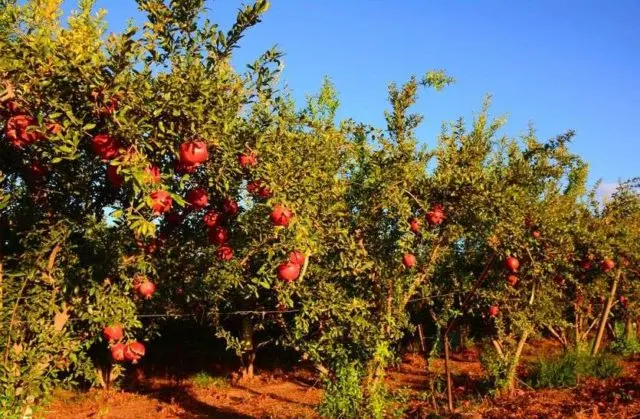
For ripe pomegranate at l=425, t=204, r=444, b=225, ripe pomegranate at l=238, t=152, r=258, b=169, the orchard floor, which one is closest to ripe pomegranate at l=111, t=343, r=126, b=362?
ripe pomegranate at l=238, t=152, r=258, b=169

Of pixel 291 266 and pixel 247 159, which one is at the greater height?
pixel 247 159

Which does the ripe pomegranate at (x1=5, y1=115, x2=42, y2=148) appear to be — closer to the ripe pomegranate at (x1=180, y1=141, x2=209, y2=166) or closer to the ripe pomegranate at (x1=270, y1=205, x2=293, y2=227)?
the ripe pomegranate at (x1=180, y1=141, x2=209, y2=166)

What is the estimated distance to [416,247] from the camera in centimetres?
835

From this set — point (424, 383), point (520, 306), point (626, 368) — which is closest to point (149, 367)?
point (424, 383)

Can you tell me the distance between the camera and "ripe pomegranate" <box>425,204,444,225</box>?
22.9 feet

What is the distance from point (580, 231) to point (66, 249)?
845 cm

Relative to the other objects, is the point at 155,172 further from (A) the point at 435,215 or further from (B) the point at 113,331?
(A) the point at 435,215

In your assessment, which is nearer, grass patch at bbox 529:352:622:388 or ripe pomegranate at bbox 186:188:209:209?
ripe pomegranate at bbox 186:188:209:209

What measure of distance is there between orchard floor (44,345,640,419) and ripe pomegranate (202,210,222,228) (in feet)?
14.6

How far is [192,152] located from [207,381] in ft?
40.9

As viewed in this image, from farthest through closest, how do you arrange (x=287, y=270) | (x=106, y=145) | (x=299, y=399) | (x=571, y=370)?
(x=299, y=399) < (x=571, y=370) < (x=287, y=270) < (x=106, y=145)

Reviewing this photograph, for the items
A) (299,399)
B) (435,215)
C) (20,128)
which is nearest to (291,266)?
(20,128)

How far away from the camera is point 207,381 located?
14.9 m

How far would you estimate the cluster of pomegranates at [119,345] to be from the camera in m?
5.27
